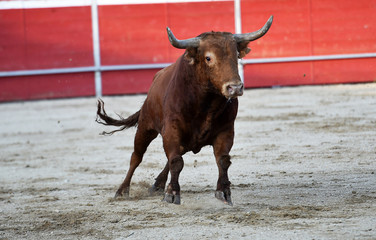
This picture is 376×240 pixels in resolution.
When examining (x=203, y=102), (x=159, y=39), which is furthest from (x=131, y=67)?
(x=203, y=102)

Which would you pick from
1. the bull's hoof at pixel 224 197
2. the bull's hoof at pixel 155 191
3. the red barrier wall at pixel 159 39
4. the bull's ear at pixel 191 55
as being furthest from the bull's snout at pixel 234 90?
the red barrier wall at pixel 159 39

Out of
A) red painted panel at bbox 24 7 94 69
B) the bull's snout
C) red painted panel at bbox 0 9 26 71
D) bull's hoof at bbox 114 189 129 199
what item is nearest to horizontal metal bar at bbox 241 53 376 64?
red painted panel at bbox 24 7 94 69

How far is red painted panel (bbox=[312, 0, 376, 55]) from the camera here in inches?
528

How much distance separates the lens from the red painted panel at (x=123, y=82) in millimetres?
13633

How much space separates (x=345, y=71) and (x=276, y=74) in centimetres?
126

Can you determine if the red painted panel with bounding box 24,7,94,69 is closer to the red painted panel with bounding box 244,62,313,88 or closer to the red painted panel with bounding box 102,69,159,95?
the red painted panel with bounding box 102,69,159,95

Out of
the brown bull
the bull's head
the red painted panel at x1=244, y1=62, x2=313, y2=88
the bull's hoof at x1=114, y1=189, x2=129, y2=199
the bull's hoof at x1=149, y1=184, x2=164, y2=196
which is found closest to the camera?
the bull's head

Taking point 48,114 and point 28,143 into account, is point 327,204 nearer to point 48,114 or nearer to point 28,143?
point 28,143

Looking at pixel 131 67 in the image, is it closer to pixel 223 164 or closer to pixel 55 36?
pixel 55 36

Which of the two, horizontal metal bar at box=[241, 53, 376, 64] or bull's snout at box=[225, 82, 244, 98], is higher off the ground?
horizontal metal bar at box=[241, 53, 376, 64]

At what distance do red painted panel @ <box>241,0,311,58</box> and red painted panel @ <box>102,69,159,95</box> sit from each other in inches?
81.6

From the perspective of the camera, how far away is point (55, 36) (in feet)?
44.5

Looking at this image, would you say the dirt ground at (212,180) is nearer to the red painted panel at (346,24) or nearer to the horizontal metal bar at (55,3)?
the red painted panel at (346,24)

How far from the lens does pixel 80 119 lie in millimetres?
9961
